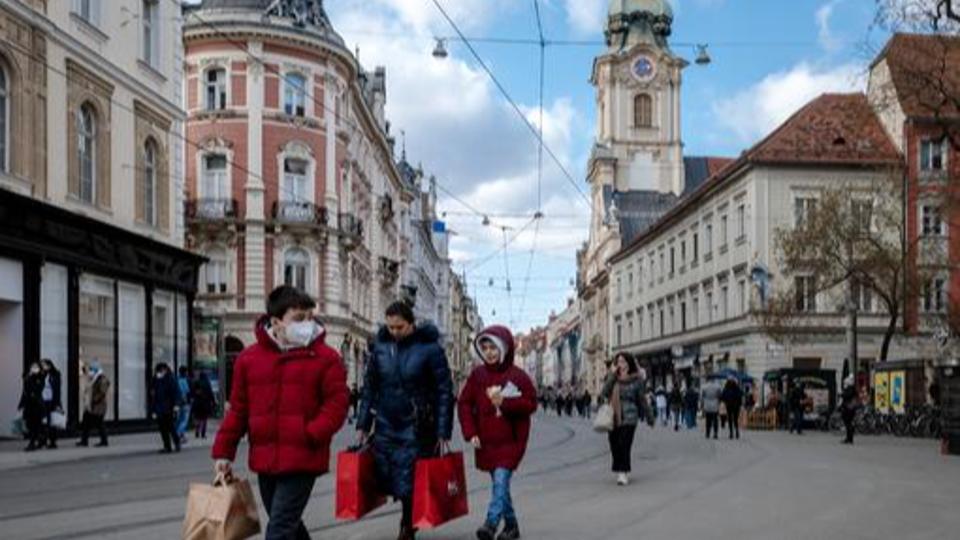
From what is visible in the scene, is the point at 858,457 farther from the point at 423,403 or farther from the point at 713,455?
the point at 423,403

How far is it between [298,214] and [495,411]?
4326 centimetres

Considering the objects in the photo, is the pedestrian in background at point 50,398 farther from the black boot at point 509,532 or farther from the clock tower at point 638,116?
the clock tower at point 638,116

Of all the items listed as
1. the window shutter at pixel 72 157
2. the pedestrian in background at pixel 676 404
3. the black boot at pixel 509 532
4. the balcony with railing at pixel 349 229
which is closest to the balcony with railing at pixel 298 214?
the balcony with railing at pixel 349 229

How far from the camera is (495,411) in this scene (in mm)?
9992

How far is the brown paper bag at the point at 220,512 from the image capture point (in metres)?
6.58

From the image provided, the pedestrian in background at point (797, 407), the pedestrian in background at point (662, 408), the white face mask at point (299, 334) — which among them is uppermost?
the white face mask at point (299, 334)

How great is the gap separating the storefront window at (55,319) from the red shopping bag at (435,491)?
18.5m

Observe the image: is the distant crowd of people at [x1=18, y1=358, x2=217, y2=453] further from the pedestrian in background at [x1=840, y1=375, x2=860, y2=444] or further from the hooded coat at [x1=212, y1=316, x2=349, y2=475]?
the hooded coat at [x1=212, y1=316, x2=349, y2=475]

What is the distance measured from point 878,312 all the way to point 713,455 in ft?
117

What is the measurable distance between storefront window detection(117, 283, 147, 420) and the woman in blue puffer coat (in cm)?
2195

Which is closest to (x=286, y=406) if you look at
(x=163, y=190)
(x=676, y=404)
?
(x=163, y=190)

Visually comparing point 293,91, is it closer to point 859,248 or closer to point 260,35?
point 260,35

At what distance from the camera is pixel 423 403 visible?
29.6 ft

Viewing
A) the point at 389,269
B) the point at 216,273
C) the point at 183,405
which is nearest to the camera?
the point at 183,405
